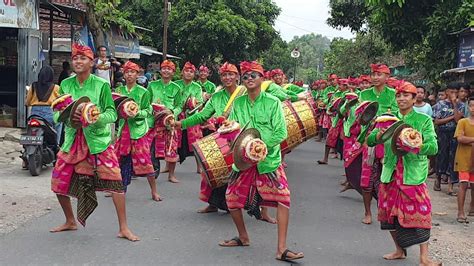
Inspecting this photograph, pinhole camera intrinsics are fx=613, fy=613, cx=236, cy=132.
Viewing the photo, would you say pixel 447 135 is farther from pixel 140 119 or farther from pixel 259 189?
pixel 259 189

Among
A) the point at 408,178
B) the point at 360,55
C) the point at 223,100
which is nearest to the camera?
the point at 408,178

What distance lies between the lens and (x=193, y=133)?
10203mm

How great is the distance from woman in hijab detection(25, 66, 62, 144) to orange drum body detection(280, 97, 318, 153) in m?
4.07

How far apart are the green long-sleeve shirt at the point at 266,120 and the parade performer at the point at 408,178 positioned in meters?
0.93

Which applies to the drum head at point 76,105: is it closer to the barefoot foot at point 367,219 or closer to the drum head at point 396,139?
the drum head at point 396,139

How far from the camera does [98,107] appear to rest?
5785mm

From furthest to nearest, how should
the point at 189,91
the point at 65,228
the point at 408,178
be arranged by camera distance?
the point at 189,91 → the point at 65,228 → the point at 408,178

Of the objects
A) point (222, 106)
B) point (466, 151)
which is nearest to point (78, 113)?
point (222, 106)

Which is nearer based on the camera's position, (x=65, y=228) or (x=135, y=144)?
(x=65, y=228)

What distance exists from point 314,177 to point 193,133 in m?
2.40

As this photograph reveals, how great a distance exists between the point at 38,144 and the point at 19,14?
183 inches

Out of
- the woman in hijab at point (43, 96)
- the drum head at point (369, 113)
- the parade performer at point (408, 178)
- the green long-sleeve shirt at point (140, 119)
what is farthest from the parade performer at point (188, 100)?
the parade performer at point (408, 178)

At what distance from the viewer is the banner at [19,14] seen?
12.5 meters

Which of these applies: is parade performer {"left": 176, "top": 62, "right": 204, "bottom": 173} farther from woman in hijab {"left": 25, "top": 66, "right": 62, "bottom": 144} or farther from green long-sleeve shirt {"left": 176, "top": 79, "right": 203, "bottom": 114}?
woman in hijab {"left": 25, "top": 66, "right": 62, "bottom": 144}
